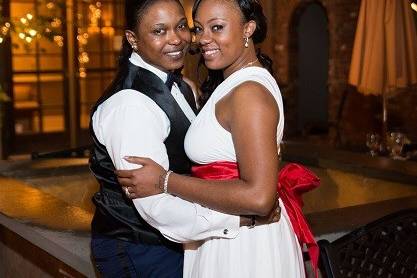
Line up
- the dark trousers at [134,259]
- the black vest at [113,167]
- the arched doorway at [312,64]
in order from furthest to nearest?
the arched doorway at [312,64] → the dark trousers at [134,259] → the black vest at [113,167]

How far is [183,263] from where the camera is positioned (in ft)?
7.84

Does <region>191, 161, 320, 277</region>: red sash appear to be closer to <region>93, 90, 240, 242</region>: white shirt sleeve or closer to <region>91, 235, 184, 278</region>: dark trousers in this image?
<region>93, 90, 240, 242</region>: white shirt sleeve

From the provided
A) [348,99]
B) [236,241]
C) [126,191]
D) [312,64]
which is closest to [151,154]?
[126,191]

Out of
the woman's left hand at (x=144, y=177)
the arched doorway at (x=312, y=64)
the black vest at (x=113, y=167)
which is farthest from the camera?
the arched doorway at (x=312, y=64)

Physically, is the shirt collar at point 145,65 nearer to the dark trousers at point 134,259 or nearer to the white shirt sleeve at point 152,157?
the white shirt sleeve at point 152,157

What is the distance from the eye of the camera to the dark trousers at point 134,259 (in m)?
2.33

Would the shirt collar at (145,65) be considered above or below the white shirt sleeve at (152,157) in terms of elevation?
above

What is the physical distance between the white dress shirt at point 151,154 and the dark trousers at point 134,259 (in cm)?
23

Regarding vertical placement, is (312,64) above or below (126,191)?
below

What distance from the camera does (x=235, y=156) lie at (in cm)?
207

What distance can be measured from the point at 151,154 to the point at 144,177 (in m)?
0.08

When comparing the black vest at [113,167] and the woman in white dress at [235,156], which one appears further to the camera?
the black vest at [113,167]

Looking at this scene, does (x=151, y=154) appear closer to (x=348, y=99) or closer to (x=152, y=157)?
(x=152, y=157)

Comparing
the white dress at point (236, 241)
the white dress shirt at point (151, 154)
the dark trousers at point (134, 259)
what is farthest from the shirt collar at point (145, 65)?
the dark trousers at point (134, 259)
